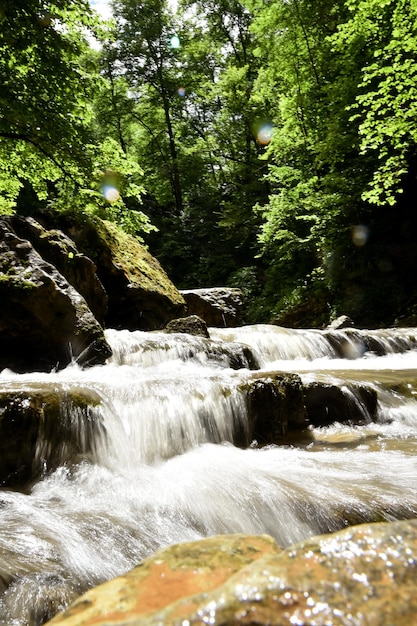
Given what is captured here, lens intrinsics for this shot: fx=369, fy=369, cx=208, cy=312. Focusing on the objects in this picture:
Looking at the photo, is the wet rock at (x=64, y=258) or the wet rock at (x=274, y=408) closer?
the wet rock at (x=274, y=408)

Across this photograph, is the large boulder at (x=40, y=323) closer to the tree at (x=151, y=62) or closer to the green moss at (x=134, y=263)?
the green moss at (x=134, y=263)

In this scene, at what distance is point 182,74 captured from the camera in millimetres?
20688

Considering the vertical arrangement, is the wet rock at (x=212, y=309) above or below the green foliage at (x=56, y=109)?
below

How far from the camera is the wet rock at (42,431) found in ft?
10.1

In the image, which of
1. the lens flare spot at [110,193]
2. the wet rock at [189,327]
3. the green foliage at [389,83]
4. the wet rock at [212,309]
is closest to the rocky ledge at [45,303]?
the lens flare spot at [110,193]

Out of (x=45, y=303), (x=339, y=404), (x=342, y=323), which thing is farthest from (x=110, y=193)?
(x=342, y=323)

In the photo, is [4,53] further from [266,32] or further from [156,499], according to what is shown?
[266,32]

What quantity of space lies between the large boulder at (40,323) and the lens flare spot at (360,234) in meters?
10.2

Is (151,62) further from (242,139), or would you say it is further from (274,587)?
(274,587)

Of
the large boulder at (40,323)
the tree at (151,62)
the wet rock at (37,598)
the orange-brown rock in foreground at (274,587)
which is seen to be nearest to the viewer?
the orange-brown rock in foreground at (274,587)

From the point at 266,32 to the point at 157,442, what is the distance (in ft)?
56.3

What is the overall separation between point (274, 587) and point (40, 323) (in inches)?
233

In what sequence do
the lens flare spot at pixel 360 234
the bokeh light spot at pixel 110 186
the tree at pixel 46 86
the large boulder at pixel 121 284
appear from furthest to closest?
the lens flare spot at pixel 360 234 < the large boulder at pixel 121 284 < the bokeh light spot at pixel 110 186 < the tree at pixel 46 86

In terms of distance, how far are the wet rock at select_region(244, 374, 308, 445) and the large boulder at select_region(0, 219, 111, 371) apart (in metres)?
3.06
